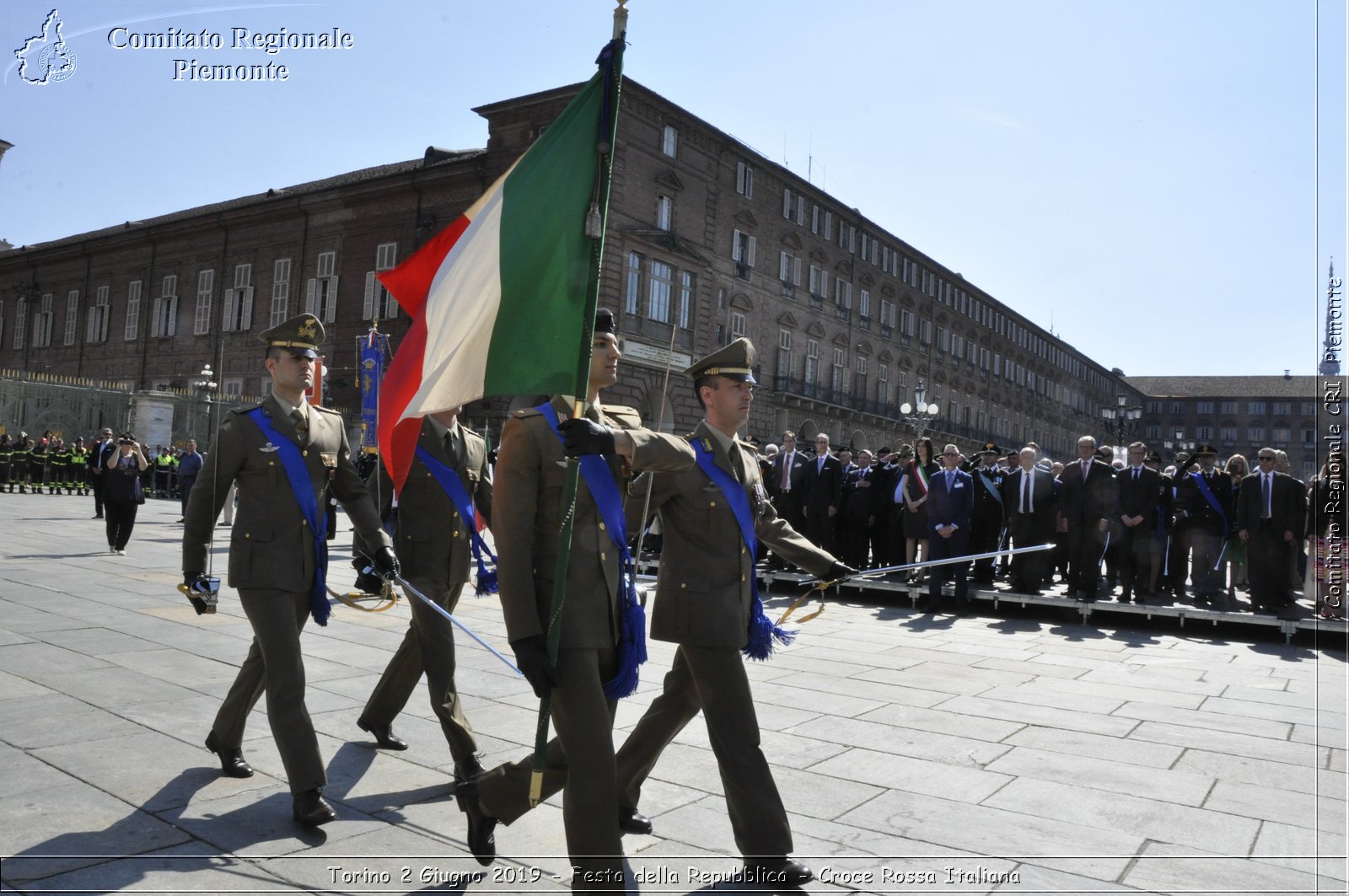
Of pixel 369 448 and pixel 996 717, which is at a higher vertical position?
pixel 369 448

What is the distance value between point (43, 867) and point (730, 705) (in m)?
2.35

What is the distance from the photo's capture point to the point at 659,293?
34656 millimetres

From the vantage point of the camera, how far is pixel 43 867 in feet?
11.2

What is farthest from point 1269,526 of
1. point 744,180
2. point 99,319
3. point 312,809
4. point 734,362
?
point 99,319

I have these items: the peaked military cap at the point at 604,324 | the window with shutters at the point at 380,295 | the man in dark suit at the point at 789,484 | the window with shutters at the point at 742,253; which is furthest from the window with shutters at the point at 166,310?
the peaked military cap at the point at 604,324

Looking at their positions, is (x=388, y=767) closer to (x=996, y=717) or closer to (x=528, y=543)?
(x=528, y=543)

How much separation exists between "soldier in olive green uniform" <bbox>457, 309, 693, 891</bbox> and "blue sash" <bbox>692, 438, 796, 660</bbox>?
405 millimetres

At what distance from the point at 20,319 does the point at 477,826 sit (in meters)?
59.1

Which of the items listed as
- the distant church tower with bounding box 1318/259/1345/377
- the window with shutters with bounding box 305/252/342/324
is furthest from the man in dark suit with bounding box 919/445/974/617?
the window with shutters with bounding box 305/252/342/324

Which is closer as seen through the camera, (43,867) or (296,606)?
(43,867)

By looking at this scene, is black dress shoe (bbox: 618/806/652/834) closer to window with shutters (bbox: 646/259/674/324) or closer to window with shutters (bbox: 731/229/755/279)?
window with shutters (bbox: 646/259/674/324)

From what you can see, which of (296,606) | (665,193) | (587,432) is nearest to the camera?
(587,432)

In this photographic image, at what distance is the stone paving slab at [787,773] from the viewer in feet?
12.1

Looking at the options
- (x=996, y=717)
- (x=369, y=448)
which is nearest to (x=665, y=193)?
(x=369, y=448)
